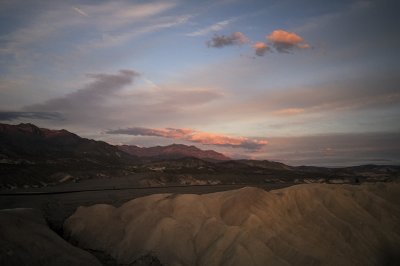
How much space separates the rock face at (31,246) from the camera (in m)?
12.6

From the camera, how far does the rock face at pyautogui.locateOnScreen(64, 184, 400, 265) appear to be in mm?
16297

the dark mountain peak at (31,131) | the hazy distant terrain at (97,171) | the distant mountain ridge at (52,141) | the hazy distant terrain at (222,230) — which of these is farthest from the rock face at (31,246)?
the dark mountain peak at (31,131)

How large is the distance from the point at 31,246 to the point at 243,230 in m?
8.33

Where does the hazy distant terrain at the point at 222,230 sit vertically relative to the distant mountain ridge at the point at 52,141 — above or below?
below

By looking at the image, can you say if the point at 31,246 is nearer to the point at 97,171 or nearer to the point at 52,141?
the point at 97,171

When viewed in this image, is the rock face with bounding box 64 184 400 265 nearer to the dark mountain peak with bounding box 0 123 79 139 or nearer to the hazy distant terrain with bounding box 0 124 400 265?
the hazy distant terrain with bounding box 0 124 400 265

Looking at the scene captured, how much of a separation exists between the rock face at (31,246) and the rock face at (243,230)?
9.49 ft

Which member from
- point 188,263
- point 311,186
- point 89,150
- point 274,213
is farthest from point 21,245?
point 89,150

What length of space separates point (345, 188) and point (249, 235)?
11546mm

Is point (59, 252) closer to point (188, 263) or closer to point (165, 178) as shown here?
point (188, 263)

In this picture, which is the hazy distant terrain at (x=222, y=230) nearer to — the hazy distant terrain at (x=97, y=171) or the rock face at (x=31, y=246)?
the rock face at (x=31, y=246)

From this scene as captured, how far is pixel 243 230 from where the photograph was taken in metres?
17.0

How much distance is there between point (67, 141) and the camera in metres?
155

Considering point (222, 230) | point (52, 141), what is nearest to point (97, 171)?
point (222, 230)
